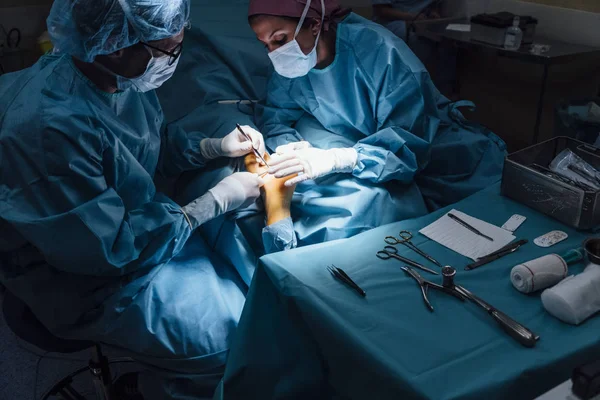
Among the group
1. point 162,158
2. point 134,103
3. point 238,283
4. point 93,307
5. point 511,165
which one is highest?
point 134,103

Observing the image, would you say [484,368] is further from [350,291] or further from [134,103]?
[134,103]

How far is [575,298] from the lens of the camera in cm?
122

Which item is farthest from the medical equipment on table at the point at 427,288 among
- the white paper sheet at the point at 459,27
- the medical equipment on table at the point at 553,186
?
the white paper sheet at the point at 459,27

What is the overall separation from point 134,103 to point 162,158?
397mm

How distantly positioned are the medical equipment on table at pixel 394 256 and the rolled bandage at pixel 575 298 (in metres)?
0.28

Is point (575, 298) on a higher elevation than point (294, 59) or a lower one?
lower

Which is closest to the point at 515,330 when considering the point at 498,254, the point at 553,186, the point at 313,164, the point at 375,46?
the point at 498,254

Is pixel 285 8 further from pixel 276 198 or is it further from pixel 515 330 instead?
pixel 515 330

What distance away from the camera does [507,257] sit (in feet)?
4.81

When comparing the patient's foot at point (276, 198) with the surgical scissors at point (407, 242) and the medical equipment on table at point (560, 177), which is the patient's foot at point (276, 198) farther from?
the medical equipment on table at point (560, 177)

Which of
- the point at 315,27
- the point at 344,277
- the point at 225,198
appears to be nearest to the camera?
the point at 344,277

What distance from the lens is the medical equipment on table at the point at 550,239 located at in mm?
1493

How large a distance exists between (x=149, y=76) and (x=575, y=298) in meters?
1.31

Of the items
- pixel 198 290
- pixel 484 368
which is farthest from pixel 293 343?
pixel 484 368
